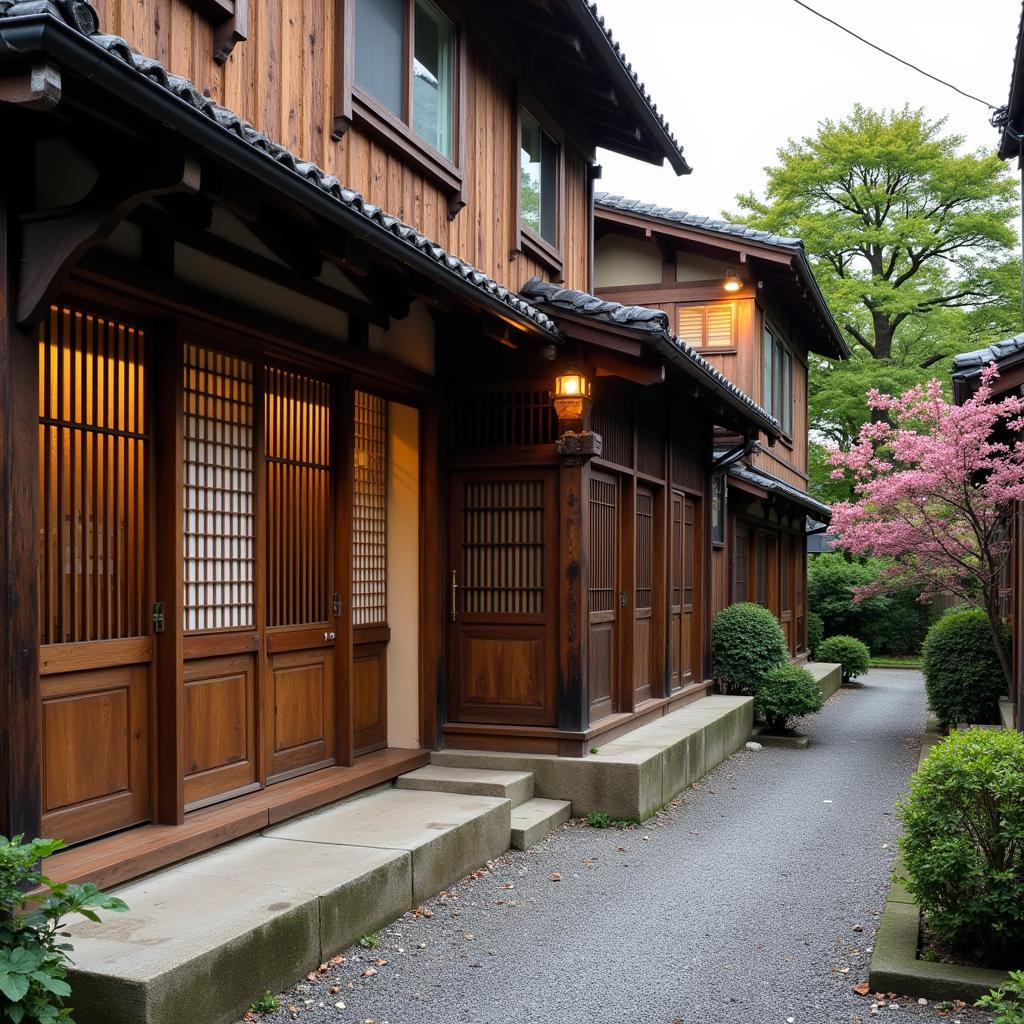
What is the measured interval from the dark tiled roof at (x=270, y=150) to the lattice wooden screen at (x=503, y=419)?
153 cm

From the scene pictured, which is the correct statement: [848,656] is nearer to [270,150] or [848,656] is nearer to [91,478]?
[91,478]

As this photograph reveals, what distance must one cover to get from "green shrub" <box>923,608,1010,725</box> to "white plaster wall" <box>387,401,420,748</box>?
7.36m

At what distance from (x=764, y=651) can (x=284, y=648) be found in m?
8.83

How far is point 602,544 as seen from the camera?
10211mm

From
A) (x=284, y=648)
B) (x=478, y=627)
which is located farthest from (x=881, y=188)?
(x=284, y=648)

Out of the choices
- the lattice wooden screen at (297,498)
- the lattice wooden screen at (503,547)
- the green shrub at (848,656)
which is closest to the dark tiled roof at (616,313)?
the lattice wooden screen at (503,547)

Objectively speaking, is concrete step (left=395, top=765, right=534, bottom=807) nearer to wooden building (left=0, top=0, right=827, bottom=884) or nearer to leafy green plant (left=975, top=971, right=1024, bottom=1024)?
wooden building (left=0, top=0, right=827, bottom=884)

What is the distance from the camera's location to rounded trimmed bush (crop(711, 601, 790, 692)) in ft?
47.2

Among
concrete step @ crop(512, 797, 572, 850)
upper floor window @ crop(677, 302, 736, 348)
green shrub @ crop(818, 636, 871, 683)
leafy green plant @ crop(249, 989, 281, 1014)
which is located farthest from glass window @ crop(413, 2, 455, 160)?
green shrub @ crop(818, 636, 871, 683)

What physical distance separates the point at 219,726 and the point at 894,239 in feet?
87.9

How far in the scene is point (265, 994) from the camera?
4949 mm

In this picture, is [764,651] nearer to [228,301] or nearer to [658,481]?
[658,481]

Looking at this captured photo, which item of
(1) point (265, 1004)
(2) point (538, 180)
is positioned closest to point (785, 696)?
(2) point (538, 180)

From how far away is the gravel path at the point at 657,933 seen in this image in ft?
16.8
